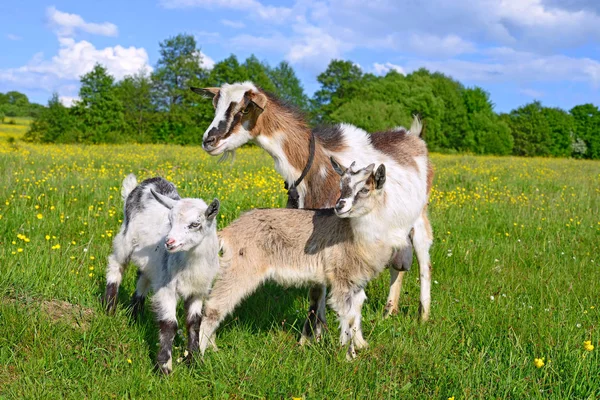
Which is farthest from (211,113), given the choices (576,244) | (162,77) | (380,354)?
(380,354)

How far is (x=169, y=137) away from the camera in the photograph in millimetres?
45594

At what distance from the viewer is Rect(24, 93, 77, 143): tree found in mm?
39344

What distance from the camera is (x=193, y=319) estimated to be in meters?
3.89

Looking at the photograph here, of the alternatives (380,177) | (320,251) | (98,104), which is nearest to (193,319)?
(320,251)

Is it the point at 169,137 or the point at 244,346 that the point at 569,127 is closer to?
the point at 169,137

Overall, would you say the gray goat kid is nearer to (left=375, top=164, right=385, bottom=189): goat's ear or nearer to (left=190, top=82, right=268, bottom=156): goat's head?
(left=190, top=82, right=268, bottom=156): goat's head

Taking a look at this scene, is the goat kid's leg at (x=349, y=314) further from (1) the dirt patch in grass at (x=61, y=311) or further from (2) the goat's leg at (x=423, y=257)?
(1) the dirt patch in grass at (x=61, y=311)

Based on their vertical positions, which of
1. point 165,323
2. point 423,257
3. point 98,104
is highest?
point 98,104

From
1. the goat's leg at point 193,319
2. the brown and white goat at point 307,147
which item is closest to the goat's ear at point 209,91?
the brown and white goat at point 307,147

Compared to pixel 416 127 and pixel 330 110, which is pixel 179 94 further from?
pixel 416 127

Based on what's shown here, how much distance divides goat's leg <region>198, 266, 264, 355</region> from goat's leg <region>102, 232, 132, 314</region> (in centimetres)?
99

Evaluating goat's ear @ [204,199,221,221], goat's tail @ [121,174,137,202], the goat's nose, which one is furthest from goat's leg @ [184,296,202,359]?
goat's tail @ [121,174,137,202]

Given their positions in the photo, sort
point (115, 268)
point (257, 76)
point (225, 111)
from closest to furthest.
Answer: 1. point (225, 111)
2. point (115, 268)
3. point (257, 76)

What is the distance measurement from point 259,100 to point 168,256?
1.50 meters
